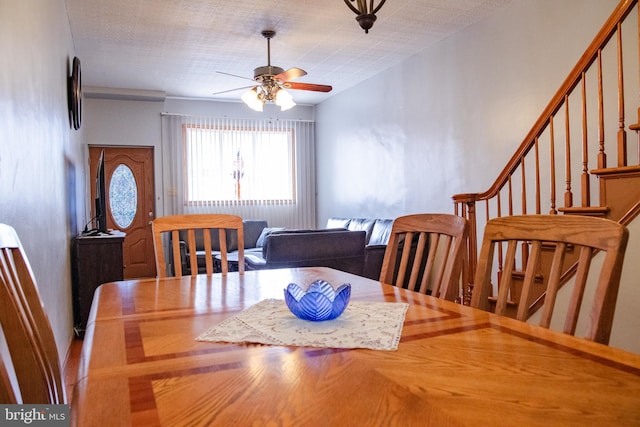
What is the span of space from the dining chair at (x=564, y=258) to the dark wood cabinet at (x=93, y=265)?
3.29 meters

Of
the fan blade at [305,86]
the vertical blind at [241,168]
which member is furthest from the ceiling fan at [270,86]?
the vertical blind at [241,168]

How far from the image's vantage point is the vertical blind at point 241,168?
7.20 metres

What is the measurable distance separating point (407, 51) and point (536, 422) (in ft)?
16.8

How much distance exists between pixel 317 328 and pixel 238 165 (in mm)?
6547

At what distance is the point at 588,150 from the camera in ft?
11.3

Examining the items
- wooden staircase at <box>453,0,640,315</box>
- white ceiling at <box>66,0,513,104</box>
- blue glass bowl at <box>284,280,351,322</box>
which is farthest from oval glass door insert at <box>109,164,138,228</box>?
blue glass bowl at <box>284,280,351,322</box>

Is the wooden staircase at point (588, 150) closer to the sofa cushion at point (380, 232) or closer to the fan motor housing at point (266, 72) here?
the sofa cushion at point (380, 232)

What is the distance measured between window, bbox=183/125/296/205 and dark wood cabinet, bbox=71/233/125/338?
338 cm

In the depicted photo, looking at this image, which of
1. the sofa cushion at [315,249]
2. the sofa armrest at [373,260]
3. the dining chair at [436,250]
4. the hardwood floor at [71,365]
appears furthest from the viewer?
the sofa armrest at [373,260]

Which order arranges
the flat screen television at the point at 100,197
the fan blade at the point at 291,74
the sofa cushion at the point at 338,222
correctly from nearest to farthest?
the fan blade at the point at 291,74 → the flat screen television at the point at 100,197 → the sofa cushion at the point at 338,222

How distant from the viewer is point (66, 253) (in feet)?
11.5

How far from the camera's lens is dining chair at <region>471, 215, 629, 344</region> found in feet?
3.41

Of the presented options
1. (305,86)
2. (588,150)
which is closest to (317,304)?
(588,150)

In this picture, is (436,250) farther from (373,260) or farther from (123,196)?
(123,196)
